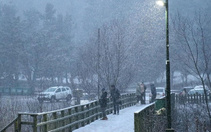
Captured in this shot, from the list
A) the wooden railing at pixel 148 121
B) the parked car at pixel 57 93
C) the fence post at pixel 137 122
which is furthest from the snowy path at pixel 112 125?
the parked car at pixel 57 93

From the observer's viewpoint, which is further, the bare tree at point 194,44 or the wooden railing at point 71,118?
the bare tree at point 194,44

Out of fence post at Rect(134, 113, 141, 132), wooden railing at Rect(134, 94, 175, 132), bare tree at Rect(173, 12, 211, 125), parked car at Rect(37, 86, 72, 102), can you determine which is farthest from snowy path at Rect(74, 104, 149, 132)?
parked car at Rect(37, 86, 72, 102)

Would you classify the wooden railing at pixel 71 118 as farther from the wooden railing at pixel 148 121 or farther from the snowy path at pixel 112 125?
the wooden railing at pixel 148 121

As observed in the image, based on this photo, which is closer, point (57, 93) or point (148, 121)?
point (148, 121)

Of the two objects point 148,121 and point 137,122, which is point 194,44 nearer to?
point 148,121

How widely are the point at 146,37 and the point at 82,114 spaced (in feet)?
166

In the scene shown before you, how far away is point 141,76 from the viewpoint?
69750 millimetres

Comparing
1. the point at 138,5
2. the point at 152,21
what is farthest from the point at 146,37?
the point at 138,5

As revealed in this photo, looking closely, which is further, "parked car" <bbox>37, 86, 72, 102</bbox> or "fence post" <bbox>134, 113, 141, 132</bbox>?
"parked car" <bbox>37, 86, 72, 102</bbox>

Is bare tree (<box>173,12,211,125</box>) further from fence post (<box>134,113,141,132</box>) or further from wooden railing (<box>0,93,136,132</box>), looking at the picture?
wooden railing (<box>0,93,136,132</box>)

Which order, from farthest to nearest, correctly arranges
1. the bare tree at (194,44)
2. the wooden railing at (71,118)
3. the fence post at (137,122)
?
the bare tree at (194,44)
the wooden railing at (71,118)
the fence post at (137,122)

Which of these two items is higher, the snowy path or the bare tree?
the bare tree

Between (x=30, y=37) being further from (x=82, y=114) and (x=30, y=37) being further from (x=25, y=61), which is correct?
(x=82, y=114)

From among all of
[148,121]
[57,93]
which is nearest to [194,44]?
[57,93]
